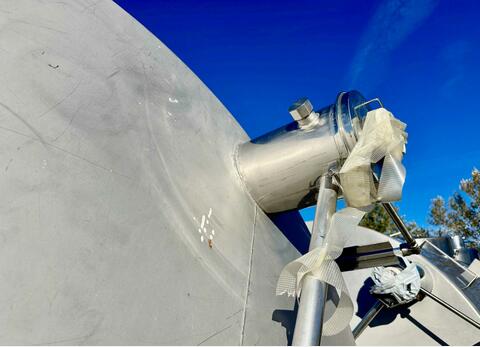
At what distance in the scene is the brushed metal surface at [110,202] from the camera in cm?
110

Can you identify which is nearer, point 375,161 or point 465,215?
point 375,161

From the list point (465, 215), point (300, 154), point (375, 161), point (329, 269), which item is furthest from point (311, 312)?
point (465, 215)

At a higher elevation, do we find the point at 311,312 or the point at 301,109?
the point at 301,109

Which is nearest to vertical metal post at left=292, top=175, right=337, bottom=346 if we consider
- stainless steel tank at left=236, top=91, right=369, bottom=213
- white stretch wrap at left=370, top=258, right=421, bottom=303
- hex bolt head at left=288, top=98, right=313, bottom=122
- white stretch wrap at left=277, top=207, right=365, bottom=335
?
white stretch wrap at left=277, top=207, right=365, bottom=335

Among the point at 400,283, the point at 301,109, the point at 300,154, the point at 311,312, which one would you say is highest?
the point at 301,109

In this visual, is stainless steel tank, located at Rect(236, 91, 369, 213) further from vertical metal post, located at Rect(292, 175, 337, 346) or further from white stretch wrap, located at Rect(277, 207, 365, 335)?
vertical metal post, located at Rect(292, 175, 337, 346)

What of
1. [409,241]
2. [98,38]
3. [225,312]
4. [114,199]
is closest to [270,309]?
[225,312]

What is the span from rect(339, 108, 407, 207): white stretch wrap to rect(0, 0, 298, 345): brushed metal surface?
0.73 meters

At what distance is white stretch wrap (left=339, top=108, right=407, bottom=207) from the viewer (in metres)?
1.76

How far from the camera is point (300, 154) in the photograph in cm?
225

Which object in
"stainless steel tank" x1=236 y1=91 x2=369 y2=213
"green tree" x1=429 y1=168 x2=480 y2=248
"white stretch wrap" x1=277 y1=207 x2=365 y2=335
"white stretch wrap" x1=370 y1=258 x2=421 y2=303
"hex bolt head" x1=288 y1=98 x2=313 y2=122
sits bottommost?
"white stretch wrap" x1=277 y1=207 x2=365 y2=335

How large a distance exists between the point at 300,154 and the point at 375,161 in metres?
0.55

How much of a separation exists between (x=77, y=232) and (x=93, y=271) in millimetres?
145

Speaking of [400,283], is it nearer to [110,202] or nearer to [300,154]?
[300,154]
